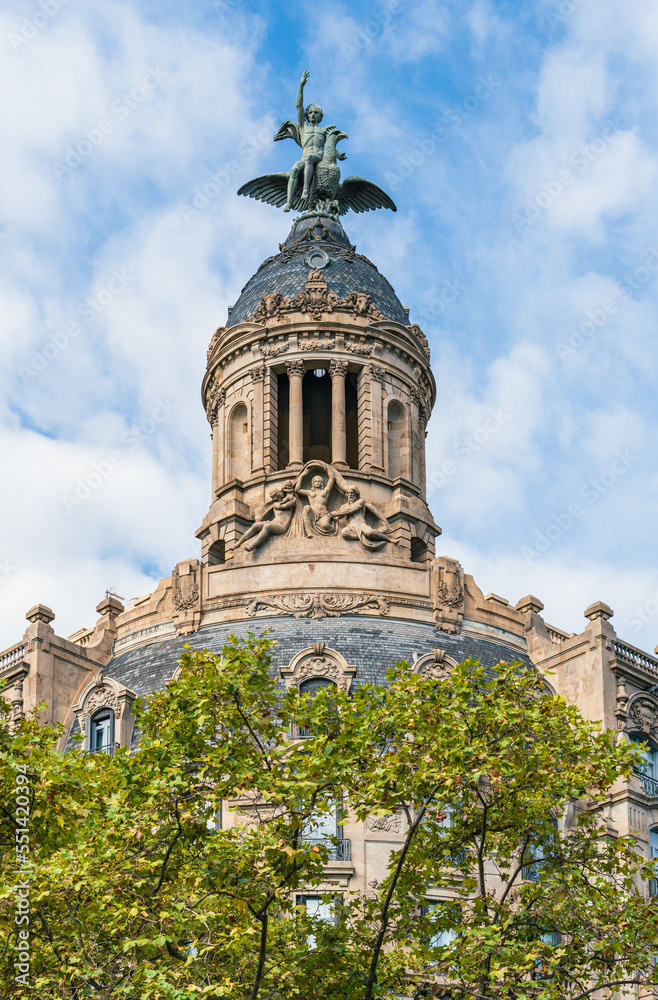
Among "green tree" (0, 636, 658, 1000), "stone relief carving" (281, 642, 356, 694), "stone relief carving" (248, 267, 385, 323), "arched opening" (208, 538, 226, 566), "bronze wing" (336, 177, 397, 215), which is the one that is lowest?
"green tree" (0, 636, 658, 1000)

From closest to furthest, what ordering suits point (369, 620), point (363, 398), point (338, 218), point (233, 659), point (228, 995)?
1. point (228, 995)
2. point (233, 659)
3. point (369, 620)
4. point (363, 398)
5. point (338, 218)

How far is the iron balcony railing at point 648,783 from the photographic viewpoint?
4472cm

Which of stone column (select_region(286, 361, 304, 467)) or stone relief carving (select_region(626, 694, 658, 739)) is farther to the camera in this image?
stone column (select_region(286, 361, 304, 467))

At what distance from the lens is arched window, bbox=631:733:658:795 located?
44938 mm

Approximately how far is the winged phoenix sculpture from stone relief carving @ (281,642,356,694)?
24849mm

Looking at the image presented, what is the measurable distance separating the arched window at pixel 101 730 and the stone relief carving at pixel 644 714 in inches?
612

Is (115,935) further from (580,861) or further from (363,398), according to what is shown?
(363,398)

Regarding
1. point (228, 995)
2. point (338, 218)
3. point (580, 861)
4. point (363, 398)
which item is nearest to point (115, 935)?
point (228, 995)

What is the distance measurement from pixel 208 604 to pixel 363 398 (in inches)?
456

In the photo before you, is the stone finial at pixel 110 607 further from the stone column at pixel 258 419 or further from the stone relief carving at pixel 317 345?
the stone relief carving at pixel 317 345

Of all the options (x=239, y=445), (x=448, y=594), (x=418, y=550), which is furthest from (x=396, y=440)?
(x=448, y=594)

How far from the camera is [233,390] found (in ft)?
183

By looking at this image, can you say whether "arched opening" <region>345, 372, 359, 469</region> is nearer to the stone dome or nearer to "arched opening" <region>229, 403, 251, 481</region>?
the stone dome

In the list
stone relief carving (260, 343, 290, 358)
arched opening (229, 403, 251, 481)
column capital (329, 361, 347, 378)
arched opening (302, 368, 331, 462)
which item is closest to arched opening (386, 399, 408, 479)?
column capital (329, 361, 347, 378)
